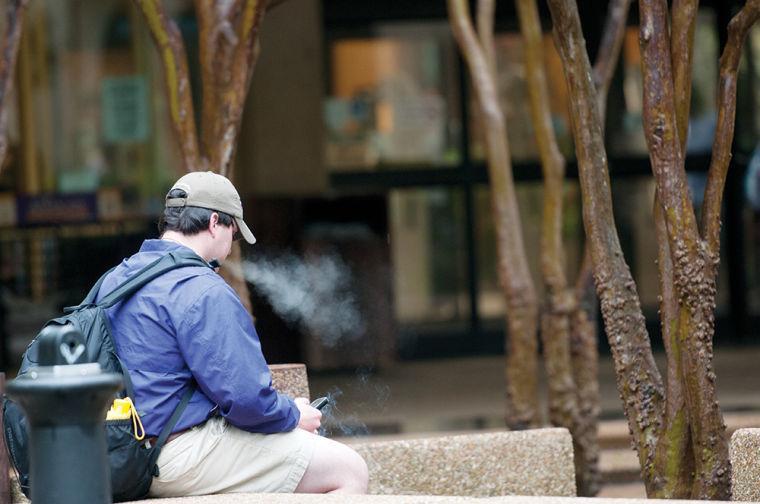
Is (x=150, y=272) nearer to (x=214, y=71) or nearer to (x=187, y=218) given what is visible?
(x=187, y=218)

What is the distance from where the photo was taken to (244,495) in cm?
Result: 405

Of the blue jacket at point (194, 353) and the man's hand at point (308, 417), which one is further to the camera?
the man's hand at point (308, 417)

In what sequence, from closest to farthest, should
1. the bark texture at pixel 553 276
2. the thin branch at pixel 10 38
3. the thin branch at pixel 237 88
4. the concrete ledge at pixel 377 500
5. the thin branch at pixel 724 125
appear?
the concrete ledge at pixel 377 500, the thin branch at pixel 724 125, the thin branch at pixel 237 88, the thin branch at pixel 10 38, the bark texture at pixel 553 276

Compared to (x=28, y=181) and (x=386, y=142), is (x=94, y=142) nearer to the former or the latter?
(x=28, y=181)

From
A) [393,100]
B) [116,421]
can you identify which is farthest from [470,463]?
[393,100]

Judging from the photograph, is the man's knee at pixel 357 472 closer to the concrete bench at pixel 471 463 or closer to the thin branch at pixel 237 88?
the concrete bench at pixel 471 463

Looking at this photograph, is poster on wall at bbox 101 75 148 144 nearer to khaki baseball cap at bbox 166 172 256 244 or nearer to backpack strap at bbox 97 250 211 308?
khaki baseball cap at bbox 166 172 256 244

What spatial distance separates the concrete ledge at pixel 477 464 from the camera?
215 inches

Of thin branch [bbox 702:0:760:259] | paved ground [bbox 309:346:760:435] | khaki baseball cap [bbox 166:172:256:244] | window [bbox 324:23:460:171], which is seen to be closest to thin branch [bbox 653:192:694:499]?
thin branch [bbox 702:0:760:259]

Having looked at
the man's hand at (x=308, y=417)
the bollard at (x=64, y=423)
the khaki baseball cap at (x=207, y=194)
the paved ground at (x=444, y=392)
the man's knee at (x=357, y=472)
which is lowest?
the paved ground at (x=444, y=392)

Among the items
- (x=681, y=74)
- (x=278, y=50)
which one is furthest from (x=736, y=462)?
(x=278, y=50)

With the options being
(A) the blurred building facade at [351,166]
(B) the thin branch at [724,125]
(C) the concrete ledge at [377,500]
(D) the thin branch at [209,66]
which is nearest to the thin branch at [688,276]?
(B) the thin branch at [724,125]

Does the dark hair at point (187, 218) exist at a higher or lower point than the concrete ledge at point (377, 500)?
higher

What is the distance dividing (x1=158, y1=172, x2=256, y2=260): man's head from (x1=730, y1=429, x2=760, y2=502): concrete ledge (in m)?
1.93
